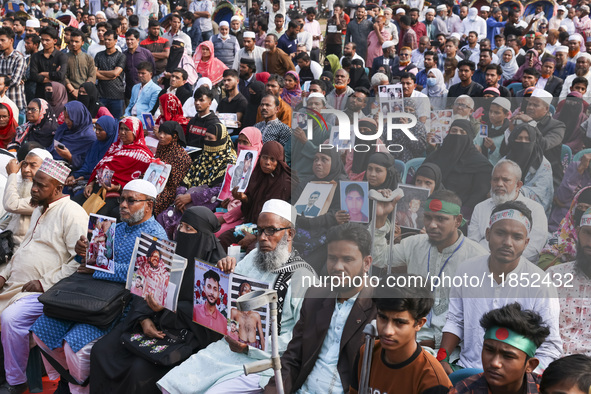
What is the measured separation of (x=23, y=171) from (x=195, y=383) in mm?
2812

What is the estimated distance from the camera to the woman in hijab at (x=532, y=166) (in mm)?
4801

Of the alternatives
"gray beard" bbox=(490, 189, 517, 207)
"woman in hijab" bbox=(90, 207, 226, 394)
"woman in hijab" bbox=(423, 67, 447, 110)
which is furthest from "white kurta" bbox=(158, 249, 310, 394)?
"woman in hijab" bbox=(423, 67, 447, 110)

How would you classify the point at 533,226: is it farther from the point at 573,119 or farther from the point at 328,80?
the point at 328,80

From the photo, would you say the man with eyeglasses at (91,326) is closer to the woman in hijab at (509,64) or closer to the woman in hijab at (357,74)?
the woman in hijab at (357,74)

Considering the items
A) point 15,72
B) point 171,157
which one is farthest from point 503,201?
point 15,72

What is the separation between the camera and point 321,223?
480cm

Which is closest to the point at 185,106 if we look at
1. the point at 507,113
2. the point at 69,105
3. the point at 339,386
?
the point at 69,105

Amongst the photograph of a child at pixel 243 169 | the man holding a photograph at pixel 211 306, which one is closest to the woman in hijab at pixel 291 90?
the photograph of a child at pixel 243 169

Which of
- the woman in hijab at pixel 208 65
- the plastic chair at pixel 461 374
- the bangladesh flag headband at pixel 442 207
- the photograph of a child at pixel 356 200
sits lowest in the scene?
the plastic chair at pixel 461 374

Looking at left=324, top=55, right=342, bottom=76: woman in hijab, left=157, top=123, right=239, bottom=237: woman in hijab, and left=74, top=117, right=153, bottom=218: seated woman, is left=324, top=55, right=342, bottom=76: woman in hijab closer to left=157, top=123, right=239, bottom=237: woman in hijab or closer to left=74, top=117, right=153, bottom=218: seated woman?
left=74, top=117, right=153, bottom=218: seated woman

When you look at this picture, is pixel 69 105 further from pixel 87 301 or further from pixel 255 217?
pixel 87 301

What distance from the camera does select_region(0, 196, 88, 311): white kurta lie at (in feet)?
16.0

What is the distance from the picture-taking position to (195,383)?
3.77m

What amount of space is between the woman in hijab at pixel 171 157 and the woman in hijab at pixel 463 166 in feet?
7.95
